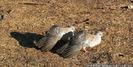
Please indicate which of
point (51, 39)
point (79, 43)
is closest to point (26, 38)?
point (51, 39)

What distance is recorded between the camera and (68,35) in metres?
9.59

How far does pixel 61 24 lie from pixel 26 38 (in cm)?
94

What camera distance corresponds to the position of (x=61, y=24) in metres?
10.7

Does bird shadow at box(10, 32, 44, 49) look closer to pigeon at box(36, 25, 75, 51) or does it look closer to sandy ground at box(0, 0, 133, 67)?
sandy ground at box(0, 0, 133, 67)

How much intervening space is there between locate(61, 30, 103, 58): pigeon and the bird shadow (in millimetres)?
884

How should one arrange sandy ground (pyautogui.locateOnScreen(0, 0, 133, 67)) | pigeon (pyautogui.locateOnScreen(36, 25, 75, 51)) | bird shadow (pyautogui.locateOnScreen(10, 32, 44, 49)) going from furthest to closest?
1. bird shadow (pyautogui.locateOnScreen(10, 32, 44, 49))
2. pigeon (pyautogui.locateOnScreen(36, 25, 75, 51))
3. sandy ground (pyautogui.locateOnScreen(0, 0, 133, 67))

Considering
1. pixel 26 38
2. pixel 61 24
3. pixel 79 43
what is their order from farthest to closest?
pixel 61 24 → pixel 26 38 → pixel 79 43

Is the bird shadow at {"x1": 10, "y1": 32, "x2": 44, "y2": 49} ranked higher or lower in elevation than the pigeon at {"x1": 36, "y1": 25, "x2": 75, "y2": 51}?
lower

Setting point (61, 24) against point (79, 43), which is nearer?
point (79, 43)

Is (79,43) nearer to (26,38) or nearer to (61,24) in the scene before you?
(26,38)

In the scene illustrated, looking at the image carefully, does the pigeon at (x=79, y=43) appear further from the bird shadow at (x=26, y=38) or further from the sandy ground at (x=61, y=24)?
the bird shadow at (x=26, y=38)

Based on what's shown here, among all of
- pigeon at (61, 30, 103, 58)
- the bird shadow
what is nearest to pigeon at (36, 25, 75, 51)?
pigeon at (61, 30, 103, 58)

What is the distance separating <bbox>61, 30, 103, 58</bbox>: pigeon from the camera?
912 centimetres

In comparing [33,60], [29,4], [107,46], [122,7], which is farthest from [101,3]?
[33,60]
